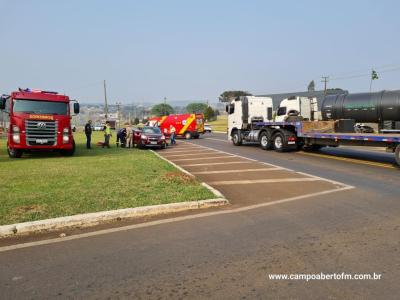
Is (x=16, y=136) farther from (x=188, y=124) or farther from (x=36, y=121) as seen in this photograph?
(x=188, y=124)

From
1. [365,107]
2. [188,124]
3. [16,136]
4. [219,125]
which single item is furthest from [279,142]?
[219,125]

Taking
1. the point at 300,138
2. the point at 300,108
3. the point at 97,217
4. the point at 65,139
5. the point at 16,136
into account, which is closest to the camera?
the point at 97,217

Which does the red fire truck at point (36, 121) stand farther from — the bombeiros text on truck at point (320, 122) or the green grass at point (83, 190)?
the bombeiros text on truck at point (320, 122)

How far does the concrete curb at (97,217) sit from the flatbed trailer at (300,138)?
8.26 metres

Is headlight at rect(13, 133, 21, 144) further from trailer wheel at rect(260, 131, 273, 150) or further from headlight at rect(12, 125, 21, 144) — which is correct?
trailer wheel at rect(260, 131, 273, 150)

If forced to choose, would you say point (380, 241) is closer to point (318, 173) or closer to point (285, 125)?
point (318, 173)

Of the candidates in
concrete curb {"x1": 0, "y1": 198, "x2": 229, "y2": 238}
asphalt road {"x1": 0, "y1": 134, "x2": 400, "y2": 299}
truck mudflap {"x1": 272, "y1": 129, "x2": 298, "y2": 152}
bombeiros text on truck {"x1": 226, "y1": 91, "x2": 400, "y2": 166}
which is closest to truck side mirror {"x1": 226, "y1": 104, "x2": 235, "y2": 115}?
bombeiros text on truck {"x1": 226, "y1": 91, "x2": 400, "y2": 166}

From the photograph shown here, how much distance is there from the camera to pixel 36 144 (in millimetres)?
15836

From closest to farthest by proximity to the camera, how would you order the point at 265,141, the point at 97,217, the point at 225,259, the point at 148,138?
the point at 225,259 → the point at 97,217 → the point at 265,141 → the point at 148,138

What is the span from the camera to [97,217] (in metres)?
6.26

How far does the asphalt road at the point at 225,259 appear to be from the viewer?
3734 millimetres

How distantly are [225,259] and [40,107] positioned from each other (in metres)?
13.9

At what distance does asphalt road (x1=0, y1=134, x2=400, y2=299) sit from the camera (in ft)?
12.3

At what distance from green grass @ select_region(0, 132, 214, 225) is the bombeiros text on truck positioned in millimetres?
7720
